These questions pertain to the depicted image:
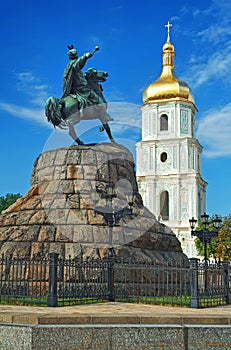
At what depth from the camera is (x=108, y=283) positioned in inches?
495

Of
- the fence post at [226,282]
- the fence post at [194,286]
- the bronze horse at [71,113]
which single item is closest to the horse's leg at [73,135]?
the bronze horse at [71,113]

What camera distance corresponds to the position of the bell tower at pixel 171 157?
56.9 m

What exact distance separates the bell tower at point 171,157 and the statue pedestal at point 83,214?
37984 mm

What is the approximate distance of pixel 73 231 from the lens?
50.4 feet

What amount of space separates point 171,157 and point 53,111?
40211 mm

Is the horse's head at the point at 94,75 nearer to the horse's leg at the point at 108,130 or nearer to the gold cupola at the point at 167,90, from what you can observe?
the horse's leg at the point at 108,130

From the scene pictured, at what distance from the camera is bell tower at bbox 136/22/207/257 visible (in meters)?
56.9

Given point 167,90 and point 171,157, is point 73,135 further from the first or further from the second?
point 167,90

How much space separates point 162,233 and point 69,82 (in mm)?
6012

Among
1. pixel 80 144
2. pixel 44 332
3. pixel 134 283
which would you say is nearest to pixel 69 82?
pixel 80 144

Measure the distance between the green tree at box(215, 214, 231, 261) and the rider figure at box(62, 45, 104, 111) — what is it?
80.6 ft

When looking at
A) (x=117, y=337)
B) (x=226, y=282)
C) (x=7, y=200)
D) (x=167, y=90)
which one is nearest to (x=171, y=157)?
(x=167, y=90)

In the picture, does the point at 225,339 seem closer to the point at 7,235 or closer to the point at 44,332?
the point at 44,332

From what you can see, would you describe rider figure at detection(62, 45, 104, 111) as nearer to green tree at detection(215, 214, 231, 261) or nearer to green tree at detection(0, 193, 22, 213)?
green tree at detection(215, 214, 231, 261)
